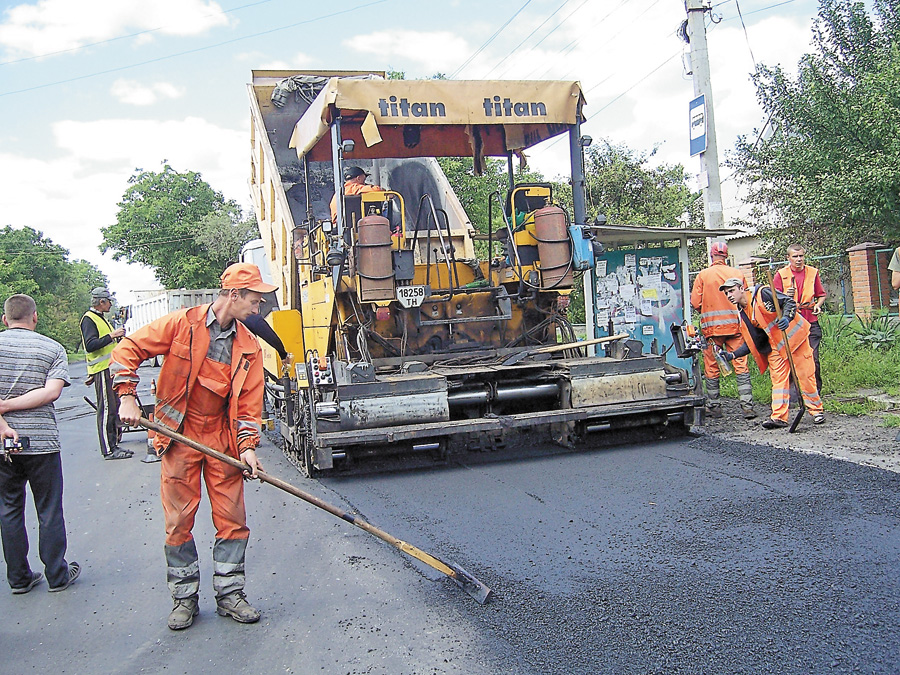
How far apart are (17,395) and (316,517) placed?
1.87 meters

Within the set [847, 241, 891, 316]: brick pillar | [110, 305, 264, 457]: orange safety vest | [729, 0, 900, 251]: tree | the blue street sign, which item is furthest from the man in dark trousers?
[847, 241, 891, 316]: brick pillar

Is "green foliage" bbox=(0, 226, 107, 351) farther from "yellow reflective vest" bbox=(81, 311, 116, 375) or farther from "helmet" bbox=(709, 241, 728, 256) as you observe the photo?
"helmet" bbox=(709, 241, 728, 256)

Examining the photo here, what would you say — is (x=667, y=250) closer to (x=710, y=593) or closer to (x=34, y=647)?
(x=710, y=593)

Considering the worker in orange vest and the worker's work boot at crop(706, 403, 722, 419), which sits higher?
the worker in orange vest

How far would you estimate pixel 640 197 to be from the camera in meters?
17.0

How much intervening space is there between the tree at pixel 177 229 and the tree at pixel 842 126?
28927 millimetres

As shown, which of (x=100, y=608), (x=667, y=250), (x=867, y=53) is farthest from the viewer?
(x=867, y=53)

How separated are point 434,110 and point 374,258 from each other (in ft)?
4.00

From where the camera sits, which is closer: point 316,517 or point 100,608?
point 100,608

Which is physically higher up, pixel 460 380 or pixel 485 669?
pixel 460 380

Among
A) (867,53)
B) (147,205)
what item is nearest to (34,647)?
(867,53)

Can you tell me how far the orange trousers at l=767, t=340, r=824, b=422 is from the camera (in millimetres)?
6637

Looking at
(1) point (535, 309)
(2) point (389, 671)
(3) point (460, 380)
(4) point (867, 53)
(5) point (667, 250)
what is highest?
(4) point (867, 53)

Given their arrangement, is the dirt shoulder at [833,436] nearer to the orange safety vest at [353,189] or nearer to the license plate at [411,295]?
the license plate at [411,295]
